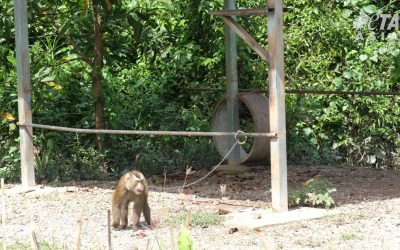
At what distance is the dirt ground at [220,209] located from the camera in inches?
261

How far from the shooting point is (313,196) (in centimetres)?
794

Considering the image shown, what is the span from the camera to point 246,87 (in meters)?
12.1

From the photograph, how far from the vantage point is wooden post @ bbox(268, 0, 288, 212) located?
25.2 ft

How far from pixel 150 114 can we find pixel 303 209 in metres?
4.28

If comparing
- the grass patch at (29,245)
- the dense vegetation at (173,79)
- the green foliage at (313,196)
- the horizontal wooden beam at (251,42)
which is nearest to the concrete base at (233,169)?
the dense vegetation at (173,79)

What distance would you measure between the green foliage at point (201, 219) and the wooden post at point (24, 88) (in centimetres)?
275

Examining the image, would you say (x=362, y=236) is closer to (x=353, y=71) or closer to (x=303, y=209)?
(x=303, y=209)

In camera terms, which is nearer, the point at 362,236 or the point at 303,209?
the point at 362,236

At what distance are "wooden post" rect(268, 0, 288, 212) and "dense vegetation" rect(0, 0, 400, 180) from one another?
9.86ft

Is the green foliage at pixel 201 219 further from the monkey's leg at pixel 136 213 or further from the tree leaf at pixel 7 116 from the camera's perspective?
the tree leaf at pixel 7 116

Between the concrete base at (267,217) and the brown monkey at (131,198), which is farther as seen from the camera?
the concrete base at (267,217)

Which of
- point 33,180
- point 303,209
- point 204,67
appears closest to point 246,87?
point 204,67

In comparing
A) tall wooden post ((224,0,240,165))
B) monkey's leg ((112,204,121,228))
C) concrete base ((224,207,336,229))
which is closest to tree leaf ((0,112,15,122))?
tall wooden post ((224,0,240,165))

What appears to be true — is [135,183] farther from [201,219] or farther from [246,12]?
[246,12]
